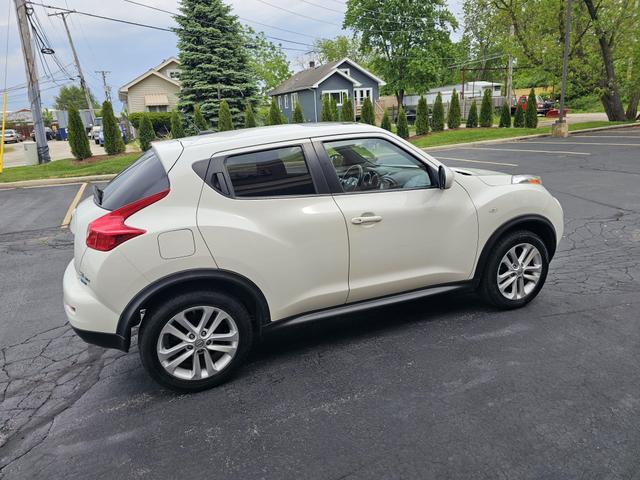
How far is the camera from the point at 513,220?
3979 millimetres

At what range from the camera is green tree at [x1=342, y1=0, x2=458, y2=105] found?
4494 centimetres

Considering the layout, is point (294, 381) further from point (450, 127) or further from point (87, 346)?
point (450, 127)

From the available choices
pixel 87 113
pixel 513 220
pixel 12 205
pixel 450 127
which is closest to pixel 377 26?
pixel 450 127

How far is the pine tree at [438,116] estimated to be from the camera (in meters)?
24.7

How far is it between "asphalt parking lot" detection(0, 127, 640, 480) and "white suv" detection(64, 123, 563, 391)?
0.35m

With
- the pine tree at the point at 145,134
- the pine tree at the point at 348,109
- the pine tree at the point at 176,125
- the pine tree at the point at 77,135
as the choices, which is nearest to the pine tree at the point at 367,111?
the pine tree at the point at 348,109

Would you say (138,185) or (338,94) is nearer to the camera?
(138,185)

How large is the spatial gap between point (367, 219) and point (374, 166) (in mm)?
617

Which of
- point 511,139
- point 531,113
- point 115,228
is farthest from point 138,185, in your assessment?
point 531,113

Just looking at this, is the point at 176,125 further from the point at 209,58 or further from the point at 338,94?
the point at 338,94

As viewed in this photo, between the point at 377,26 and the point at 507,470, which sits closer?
the point at 507,470

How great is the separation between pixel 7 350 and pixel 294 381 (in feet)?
8.23

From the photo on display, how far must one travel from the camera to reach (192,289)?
3.08 meters

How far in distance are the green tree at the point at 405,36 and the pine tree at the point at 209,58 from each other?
22.0 meters
